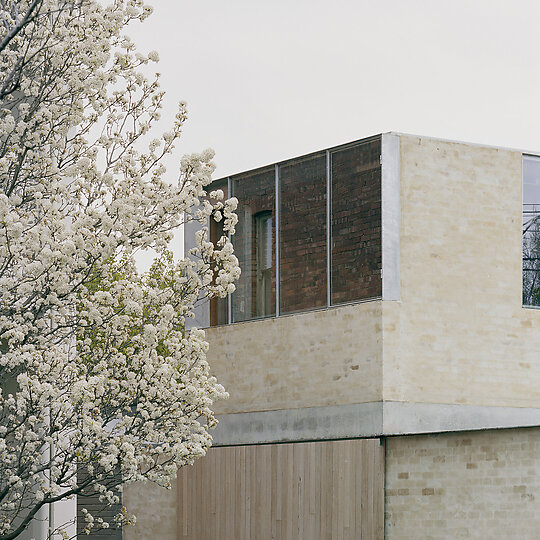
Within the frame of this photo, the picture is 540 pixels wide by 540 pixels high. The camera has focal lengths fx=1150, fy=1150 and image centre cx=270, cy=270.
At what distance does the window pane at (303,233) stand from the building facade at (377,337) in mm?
27

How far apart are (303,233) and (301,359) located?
1920mm

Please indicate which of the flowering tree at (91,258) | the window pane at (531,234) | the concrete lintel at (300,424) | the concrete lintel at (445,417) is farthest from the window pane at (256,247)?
the flowering tree at (91,258)

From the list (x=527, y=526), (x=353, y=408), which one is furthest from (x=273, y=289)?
(x=527, y=526)

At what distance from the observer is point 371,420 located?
51.1 ft

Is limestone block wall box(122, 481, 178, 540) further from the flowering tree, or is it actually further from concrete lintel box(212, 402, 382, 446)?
the flowering tree

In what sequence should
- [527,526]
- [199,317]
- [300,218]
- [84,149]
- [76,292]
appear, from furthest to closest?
[199,317], [300,218], [527,526], [84,149], [76,292]

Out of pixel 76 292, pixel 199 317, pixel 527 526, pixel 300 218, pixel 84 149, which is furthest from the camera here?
pixel 199 317

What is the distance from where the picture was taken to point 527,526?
1370 centimetres

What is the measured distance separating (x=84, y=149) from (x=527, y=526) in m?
6.95

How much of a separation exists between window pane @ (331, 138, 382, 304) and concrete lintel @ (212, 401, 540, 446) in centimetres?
163

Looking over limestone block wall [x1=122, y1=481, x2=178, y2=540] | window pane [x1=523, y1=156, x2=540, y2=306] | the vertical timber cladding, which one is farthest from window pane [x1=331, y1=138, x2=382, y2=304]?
limestone block wall [x1=122, y1=481, x2=178, y2=540]

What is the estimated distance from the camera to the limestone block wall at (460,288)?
627 inches

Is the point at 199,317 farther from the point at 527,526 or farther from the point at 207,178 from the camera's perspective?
the point at 207,178

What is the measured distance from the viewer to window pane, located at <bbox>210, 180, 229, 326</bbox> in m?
18.7
